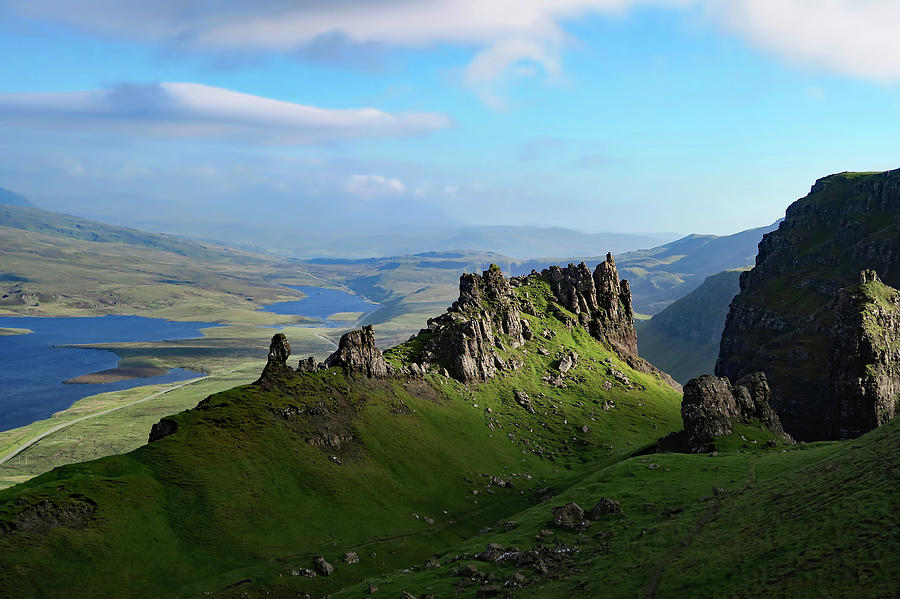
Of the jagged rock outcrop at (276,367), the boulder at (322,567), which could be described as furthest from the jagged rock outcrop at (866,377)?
the jagged rock outcrop at (276,367)

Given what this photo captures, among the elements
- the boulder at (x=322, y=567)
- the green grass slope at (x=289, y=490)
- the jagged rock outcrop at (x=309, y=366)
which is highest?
the jagged rock outcrop at (x=309, y=366)

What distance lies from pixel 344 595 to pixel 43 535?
4686 centimetres

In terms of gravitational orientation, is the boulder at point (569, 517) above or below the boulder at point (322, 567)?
above

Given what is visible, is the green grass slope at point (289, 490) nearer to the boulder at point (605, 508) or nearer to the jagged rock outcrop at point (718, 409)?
the jagged rock outcrop at point (718, 409)

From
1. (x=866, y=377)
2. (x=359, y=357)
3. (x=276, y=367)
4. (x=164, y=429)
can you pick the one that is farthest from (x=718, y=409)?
(x=164, y=429)

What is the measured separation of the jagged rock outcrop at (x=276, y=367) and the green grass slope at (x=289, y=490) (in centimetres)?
266

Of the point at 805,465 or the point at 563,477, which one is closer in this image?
the point at 805,465

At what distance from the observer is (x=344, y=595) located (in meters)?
88.8

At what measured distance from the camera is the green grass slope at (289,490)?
319 ft

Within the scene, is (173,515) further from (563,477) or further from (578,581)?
(563,477)

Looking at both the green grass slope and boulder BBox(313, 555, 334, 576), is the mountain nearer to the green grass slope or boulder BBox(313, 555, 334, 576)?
the green grass slope

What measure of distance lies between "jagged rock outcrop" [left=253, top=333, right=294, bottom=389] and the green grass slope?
8.72 ft

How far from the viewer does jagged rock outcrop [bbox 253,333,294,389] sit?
149 metres

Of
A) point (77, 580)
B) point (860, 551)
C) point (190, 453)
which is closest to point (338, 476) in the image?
point (190, 453)
